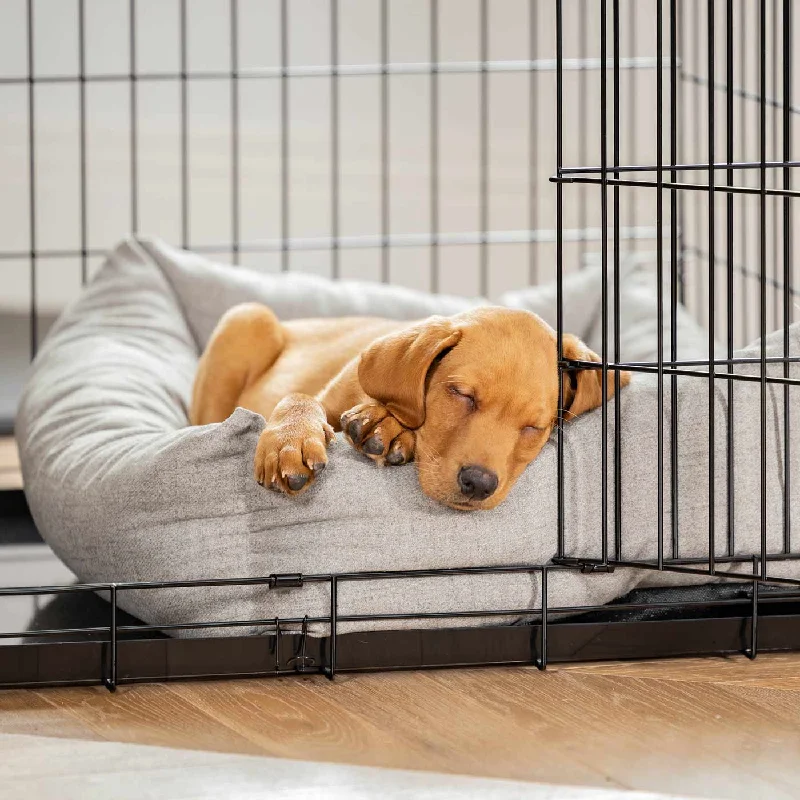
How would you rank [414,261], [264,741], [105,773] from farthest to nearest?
[414,261] < [264,741] < [105,773]

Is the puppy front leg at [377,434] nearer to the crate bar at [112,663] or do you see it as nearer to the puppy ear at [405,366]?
the puppy ear at [405,366]

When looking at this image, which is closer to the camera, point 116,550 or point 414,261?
point 116,550

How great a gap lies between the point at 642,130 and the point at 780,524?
662 centimetres

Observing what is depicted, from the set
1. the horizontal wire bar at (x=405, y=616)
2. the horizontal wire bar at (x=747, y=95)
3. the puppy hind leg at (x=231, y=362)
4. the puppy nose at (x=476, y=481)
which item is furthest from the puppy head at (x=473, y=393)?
the puppy hind leg at (x=231, y=362)

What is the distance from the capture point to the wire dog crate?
6.78ft

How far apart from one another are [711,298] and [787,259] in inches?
6.3

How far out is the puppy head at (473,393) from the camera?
208 centimetres

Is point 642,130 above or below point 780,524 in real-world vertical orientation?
above

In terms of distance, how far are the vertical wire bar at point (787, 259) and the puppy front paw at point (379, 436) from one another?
673mm

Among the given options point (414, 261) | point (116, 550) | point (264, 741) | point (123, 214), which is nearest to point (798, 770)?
point (264, 741)

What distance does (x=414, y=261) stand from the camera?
800cm

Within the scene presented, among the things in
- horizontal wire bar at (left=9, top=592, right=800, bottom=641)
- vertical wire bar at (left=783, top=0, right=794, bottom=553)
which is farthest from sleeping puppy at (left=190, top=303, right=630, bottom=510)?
vertical wire bar at (left=783, top=0, right=794, bottom=553)

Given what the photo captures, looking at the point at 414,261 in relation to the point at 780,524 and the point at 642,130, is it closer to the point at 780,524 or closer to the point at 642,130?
the point at 642,130

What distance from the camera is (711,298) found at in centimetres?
200
